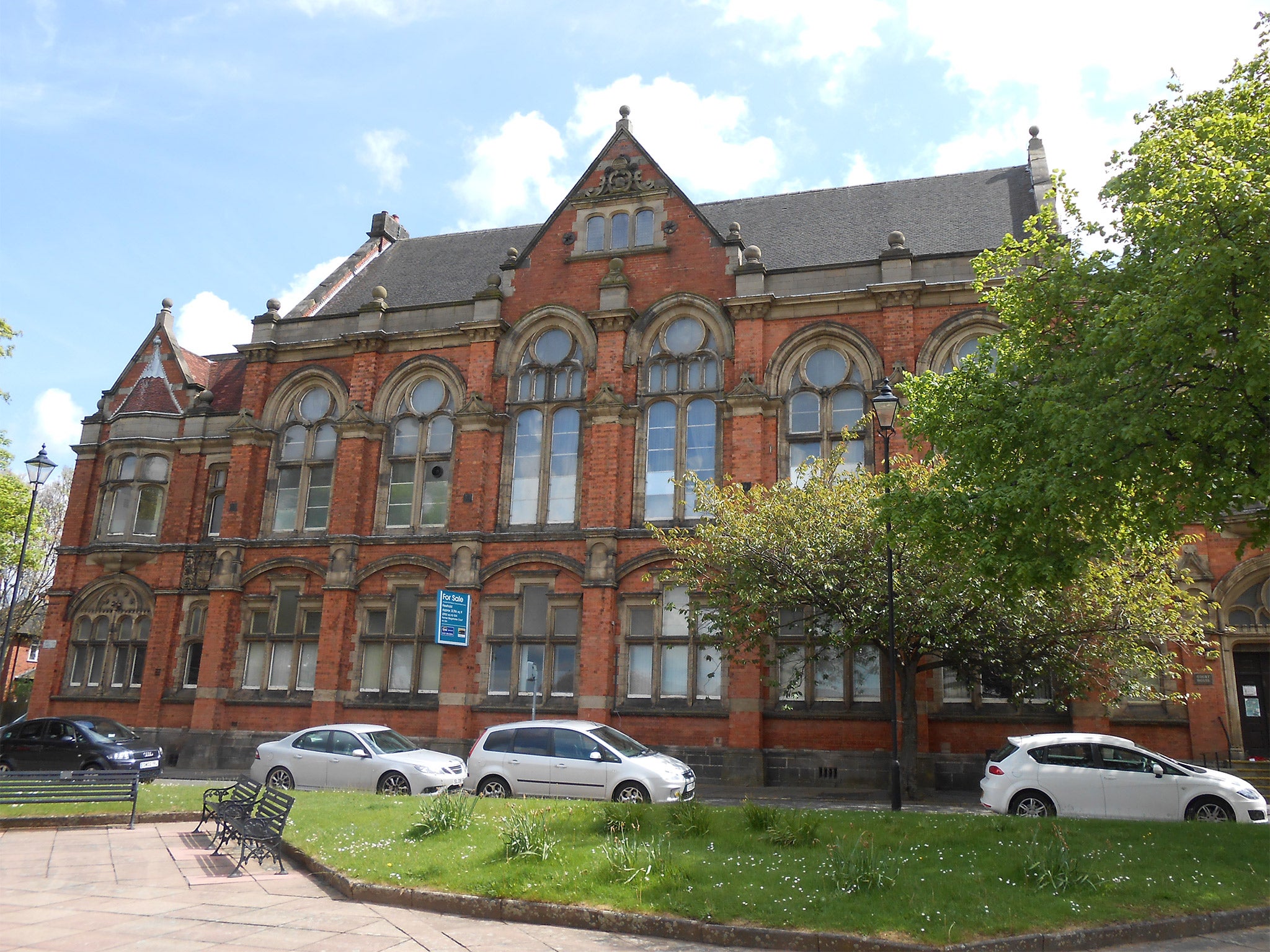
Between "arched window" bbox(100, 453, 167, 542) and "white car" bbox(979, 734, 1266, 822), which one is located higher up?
"arched window" bbox(100, 453, 167, 542)

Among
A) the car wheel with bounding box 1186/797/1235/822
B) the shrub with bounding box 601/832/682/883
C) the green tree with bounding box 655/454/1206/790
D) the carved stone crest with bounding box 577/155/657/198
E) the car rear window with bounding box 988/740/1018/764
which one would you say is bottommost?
the shrub with bounding box 601/832/682/883

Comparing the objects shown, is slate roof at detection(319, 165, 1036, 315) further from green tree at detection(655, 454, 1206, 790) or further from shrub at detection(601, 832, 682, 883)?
shrub at detection(601, 832, 682, 883)

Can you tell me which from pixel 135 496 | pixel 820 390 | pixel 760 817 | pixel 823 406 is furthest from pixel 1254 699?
pixel 135 496

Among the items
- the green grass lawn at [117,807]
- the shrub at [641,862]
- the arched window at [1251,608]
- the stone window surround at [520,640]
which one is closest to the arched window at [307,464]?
the stone window surround at [520,640]

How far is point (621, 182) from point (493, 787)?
1793 centimetres

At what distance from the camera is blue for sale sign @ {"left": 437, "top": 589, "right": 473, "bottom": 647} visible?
24.4 metres

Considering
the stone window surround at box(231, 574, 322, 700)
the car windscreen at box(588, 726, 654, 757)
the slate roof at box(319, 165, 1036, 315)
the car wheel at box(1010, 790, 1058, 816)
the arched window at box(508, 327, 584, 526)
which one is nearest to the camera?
the car wheel at box(1010, 790, 1058, 816)

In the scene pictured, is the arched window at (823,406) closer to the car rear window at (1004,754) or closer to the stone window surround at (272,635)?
the car rear window at (1004,754)

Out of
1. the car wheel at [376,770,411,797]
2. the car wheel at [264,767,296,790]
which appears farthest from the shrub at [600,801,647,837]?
the car wheel at [264,767,296,790]

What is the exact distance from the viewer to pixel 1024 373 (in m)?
14.5

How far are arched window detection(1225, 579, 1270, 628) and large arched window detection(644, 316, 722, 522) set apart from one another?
1222 centimetres

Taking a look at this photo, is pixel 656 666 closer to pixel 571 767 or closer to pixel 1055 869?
pixel 571 767

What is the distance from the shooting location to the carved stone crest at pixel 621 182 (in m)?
27.8

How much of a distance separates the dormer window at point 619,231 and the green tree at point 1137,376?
1398 cm
